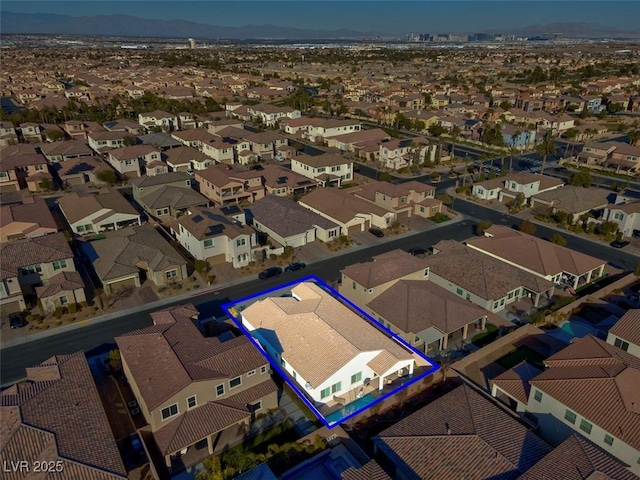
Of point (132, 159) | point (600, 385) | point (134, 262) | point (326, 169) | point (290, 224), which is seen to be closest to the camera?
point (600, 385)

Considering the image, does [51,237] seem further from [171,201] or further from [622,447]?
[622,447]

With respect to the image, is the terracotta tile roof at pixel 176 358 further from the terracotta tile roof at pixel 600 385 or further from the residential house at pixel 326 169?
the residential house at pixel 326 169

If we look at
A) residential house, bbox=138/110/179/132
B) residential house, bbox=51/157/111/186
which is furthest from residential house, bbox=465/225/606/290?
residential house, bbox=138/110/179/132

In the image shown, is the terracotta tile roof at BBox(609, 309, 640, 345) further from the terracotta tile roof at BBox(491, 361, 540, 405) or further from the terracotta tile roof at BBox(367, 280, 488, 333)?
the terracotta tile roof at BBox(367, 280, 488, 333)

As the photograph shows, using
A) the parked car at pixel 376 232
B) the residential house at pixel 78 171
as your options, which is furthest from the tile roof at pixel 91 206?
the parked car at pixel 376 232

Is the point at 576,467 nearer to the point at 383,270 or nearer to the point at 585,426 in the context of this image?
the point at 585,426

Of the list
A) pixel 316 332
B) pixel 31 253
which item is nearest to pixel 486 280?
pixel 316 332
